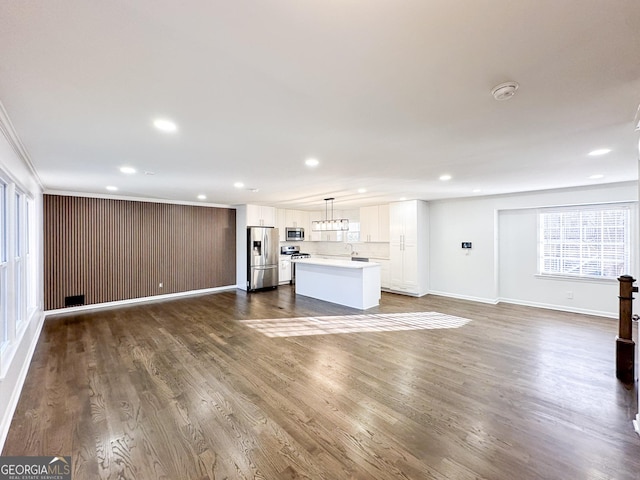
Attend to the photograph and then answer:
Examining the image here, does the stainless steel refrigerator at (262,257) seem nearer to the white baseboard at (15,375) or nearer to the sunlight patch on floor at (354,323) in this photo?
the sunlight patch on floor at (354,323)

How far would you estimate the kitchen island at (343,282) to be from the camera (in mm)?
5801

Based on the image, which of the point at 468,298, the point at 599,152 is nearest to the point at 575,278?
the point at 468,298

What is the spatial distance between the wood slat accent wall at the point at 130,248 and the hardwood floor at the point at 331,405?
1.77 m

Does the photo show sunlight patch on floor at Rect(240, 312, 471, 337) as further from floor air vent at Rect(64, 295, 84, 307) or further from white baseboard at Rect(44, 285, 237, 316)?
floor air vent at Rect(64, 295, 84, 307)

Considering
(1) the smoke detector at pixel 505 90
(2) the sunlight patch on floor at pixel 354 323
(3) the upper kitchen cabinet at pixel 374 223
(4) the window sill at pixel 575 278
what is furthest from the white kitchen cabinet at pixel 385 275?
(1) the smoke detector at pixel 505 90

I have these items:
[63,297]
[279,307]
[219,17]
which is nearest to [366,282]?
[279,307]

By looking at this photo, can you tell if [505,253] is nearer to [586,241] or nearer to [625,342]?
[586,241]

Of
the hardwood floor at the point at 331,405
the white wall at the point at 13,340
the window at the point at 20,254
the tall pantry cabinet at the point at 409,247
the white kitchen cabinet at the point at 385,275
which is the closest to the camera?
the hardwood floor at the point at 331,405

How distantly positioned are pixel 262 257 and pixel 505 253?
590 centimetres

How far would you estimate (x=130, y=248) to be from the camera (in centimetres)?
632

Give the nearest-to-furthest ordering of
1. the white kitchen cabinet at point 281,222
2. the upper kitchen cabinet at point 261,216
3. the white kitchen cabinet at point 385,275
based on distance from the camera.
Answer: the white kitchen cabinet at point 385,275 < the upper kitchen cabinet at point 261,216 < the white kitchen cabinet at point 281,222

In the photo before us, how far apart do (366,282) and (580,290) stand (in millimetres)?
3996

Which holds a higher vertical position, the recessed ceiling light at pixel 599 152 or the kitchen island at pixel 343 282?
the recessed ceiling light at pixel 599 152

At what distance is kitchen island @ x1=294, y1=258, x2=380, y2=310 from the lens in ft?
19.0
